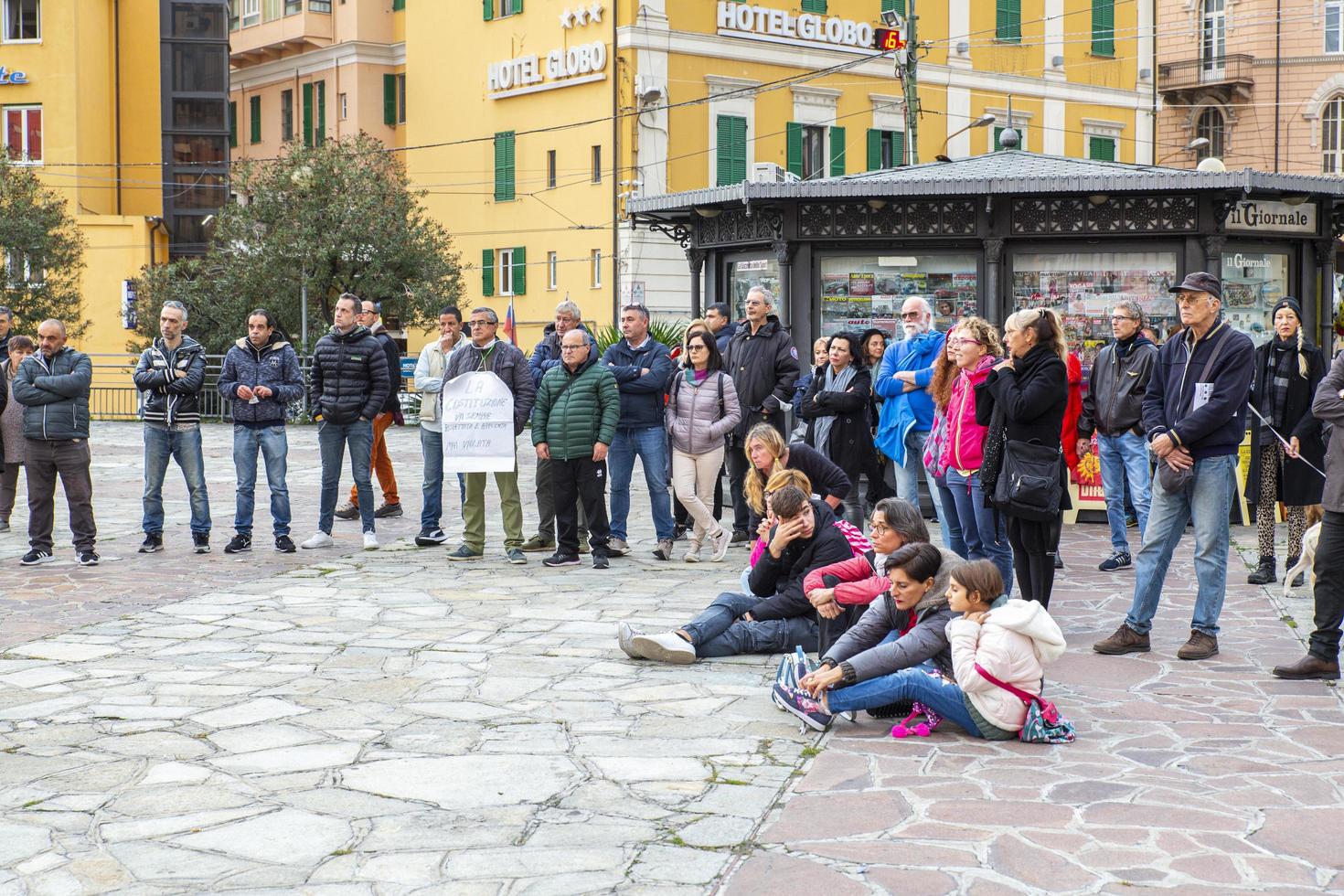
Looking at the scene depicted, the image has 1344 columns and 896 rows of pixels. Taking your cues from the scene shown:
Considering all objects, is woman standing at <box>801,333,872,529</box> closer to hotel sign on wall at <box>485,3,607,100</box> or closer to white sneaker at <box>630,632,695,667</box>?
white sneaker at <box>630,632,695,667</box>

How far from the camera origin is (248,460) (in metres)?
13.3

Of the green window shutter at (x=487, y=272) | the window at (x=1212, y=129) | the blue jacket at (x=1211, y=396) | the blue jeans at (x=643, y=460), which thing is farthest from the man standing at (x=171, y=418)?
the window at (x=1212, y=129)

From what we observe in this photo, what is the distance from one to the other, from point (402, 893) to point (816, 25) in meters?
36.3

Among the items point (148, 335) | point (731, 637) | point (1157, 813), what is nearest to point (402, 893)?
point (1157, 813)

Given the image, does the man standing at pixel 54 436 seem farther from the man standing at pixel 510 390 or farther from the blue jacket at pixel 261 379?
the man standing at pixel 510 390

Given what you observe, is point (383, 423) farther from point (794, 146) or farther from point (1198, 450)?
point (794, 146)

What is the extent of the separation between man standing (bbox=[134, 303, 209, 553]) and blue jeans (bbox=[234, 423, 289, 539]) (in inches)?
12.1

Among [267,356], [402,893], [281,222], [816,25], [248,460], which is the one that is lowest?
[402,893]

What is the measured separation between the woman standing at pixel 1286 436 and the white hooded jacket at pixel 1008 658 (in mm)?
4812

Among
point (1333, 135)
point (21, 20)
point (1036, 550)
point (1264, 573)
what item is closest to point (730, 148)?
point (21, 20)

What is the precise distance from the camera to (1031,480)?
28.1 feet

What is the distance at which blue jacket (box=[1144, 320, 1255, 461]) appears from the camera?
8.23 m

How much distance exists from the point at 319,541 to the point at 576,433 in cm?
274

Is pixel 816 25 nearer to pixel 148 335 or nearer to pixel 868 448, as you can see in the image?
pixel 148 335
